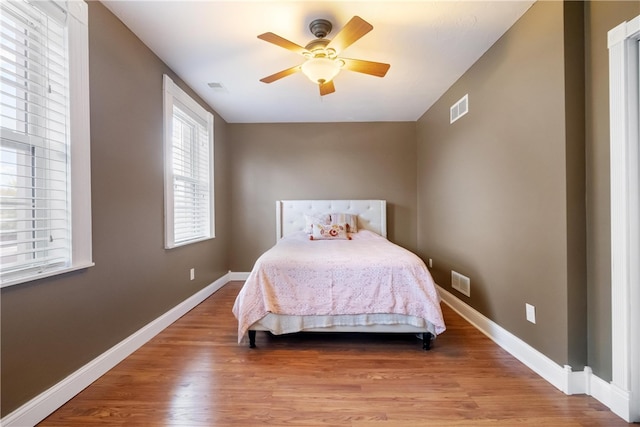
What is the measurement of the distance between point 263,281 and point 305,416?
36.9 inches

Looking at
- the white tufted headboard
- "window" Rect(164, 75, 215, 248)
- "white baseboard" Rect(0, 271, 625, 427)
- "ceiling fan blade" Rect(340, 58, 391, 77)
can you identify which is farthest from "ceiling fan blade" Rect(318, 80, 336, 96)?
"white baseboard" Rect(0, 271, 625, 427)

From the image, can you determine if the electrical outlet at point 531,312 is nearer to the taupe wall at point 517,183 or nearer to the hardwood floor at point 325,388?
the taupe wall at point 517,183

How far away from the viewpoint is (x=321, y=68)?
2.07 m

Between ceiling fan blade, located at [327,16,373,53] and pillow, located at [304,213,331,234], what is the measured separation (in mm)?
2146

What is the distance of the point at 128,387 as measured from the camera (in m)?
1.67

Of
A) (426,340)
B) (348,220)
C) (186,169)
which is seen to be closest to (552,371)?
(426,340)

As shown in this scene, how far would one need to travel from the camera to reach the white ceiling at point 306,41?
5.99 feet

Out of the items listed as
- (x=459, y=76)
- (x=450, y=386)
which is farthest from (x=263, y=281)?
(x=459, y=76)

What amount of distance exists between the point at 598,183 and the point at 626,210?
22 cm

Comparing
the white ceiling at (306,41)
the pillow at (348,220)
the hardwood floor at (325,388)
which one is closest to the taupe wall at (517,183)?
the white ceiling at (306,41)

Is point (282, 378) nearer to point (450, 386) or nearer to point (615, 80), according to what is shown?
point (450, 386)

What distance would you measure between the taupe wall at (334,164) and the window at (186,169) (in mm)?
852

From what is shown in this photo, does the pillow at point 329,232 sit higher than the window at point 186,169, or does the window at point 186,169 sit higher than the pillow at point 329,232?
the window at point 186,169

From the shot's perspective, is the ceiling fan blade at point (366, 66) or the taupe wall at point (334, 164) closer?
the ceiling fan blade at point (366, 66)
